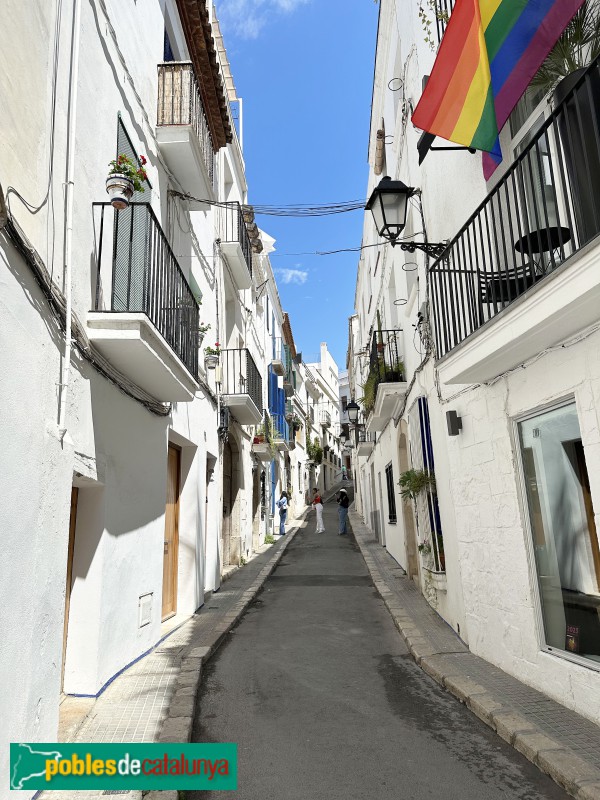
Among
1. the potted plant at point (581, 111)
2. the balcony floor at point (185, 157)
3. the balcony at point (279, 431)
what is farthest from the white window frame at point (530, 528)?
the balcony at point (279, 431)

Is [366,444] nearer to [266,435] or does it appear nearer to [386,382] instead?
[266,435]

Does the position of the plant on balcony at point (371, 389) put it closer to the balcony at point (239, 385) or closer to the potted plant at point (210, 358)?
the balcony at point (239, 385)

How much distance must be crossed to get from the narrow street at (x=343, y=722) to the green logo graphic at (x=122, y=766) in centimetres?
13

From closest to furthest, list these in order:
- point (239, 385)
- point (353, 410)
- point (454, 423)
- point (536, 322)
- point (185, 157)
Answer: point (536, 322) < point (454, 423) < point (185, 157) < point (239, 385) < point (353, 410)

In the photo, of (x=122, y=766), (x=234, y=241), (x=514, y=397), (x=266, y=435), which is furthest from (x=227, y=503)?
(x=122, y=766)

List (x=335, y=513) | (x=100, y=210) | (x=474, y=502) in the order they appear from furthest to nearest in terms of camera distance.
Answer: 1. (x=335, y=513)
2. (x=474, y=502)
3. (x=100, y=210)

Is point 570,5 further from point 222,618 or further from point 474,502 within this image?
point 222,618

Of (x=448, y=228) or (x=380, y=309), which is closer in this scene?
(x=448, y=228)

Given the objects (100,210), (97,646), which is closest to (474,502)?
(97,646)

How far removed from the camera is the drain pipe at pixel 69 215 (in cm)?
408

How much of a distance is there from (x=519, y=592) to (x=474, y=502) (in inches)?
45.3

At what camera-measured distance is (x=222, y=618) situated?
313 inches

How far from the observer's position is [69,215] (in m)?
4.39

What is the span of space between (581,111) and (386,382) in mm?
7176
